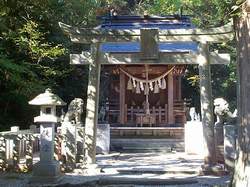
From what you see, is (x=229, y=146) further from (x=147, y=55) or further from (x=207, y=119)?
(x=147, y=55)

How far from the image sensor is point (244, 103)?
720 cm

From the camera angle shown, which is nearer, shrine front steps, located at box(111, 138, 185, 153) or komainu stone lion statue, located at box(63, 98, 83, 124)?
komainu stone lion statue, located at box(63, 98, 83, 124)

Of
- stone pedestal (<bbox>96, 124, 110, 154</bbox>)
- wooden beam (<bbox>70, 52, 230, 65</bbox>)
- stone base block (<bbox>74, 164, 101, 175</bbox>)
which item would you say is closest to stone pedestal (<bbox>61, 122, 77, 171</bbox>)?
stone base block (<bbox>74, 164, 101, 175</bbox>)

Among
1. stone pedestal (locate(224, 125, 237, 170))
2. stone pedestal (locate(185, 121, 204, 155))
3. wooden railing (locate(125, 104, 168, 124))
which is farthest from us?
wooden railing (locate(125, 104, 168, 124))

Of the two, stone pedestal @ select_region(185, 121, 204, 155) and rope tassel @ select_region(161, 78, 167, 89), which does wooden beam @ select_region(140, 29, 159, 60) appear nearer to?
stone pedestal @ select_region(185, 121, 204, 155)

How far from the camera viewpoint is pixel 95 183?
379 inches

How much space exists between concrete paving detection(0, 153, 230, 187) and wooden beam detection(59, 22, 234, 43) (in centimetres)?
339

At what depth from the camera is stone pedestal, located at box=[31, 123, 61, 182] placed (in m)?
9.98

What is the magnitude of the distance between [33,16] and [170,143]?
7604mm

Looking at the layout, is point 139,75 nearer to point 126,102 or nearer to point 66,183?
point 126,102

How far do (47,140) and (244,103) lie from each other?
16.6ft

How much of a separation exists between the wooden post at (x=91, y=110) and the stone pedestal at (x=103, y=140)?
4482mm

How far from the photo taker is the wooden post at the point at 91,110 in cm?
1145

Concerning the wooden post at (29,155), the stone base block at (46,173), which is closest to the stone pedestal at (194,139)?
the wooden post at (29,155)
